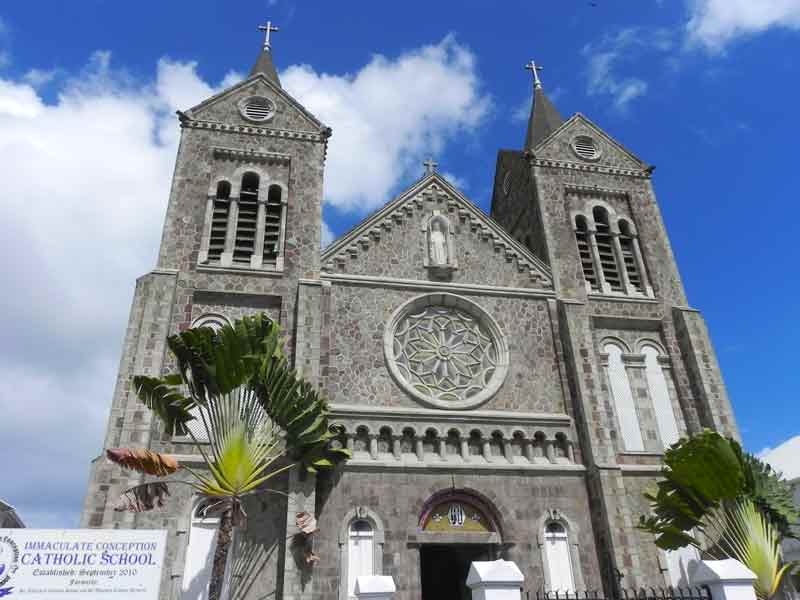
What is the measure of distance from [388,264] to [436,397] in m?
4.67

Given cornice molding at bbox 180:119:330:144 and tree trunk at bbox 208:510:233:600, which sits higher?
cornice molding at bbox 180:119:330:144

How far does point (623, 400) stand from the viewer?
65.4 ft

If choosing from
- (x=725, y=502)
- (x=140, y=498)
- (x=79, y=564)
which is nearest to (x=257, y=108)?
(x=140, y=498)

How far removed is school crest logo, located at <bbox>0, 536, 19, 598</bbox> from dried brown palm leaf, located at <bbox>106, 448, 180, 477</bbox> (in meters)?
2.23

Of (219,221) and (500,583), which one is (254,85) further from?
(500,583)

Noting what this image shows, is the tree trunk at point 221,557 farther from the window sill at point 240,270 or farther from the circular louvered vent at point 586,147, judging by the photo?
Result: the circular louvered vent at point 586,147

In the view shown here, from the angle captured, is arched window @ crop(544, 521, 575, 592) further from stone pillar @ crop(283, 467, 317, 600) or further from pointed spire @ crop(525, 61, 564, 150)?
pointed spire @ crop(525, 61, 564, 150)

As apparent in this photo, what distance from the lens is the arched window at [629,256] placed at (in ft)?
74.8

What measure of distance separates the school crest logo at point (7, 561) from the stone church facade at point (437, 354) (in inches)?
133

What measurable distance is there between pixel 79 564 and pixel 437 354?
10989 mm

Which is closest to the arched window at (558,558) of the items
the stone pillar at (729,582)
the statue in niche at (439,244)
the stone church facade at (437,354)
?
the stone church facade at (437,354)

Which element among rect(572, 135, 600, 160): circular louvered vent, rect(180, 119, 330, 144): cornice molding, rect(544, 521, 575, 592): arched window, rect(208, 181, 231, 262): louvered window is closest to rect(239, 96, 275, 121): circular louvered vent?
rect(180, 119, 330, 144): cornice molding

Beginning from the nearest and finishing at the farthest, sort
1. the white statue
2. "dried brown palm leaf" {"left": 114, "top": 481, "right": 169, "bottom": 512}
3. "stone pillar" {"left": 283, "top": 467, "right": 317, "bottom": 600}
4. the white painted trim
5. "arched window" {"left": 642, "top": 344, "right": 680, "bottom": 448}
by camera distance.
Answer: "dried brown palm leaf" {"left": 114, "top": 481, "right": 169, "bottom": 512} < "stone pillar" {"left": 283, "top": 467, "right": 317, "bottom": 600} < "arched window" {"left": 642, "top": 344, "right": 680, "bottom": 448} < the white painted trim < the white statue

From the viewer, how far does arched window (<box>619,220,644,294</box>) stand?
22812mm
